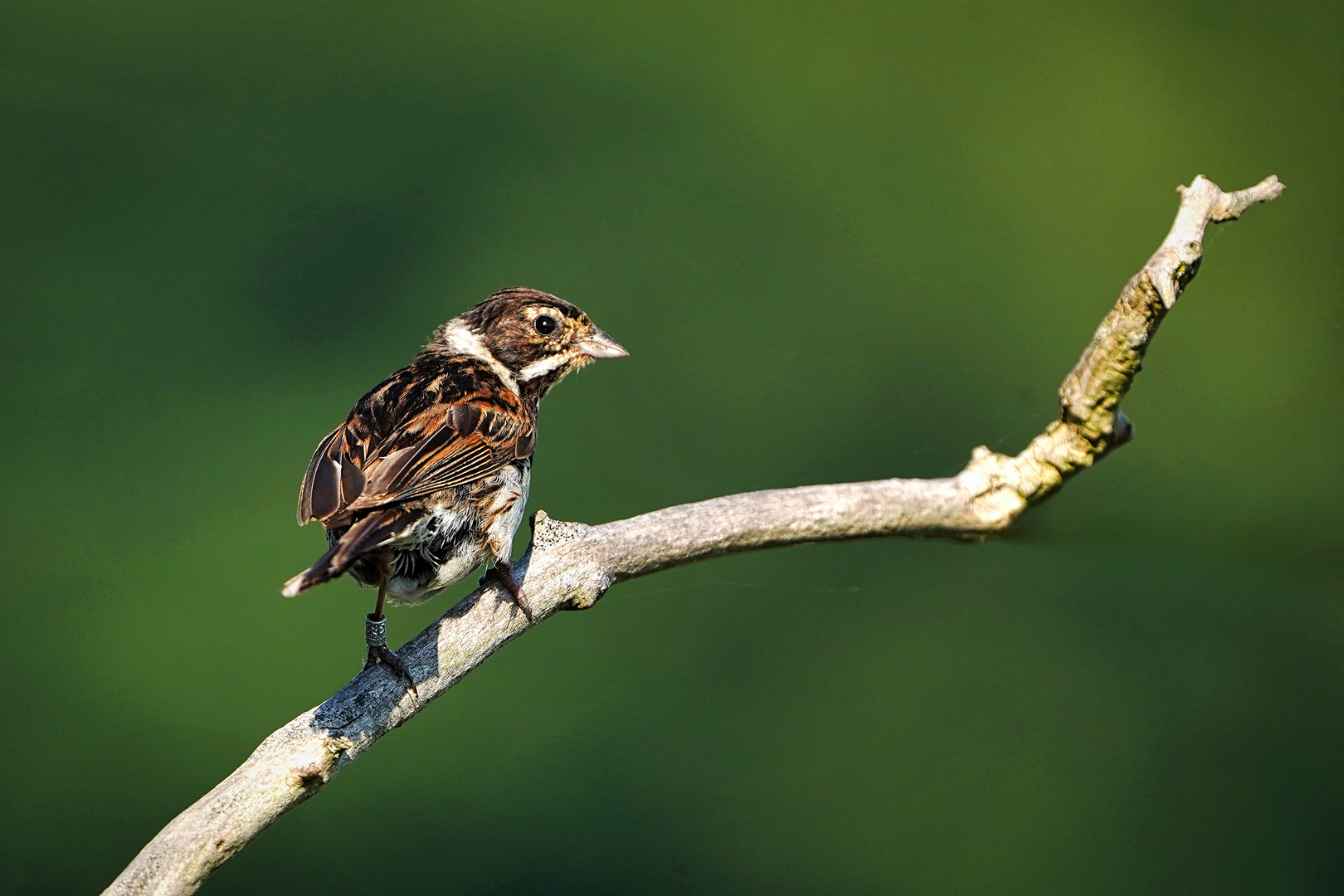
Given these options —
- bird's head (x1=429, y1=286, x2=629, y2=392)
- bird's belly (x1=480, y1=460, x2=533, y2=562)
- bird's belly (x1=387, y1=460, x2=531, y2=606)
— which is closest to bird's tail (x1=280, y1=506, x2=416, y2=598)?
bird's belly (x1=387, y1=460, x2=531, y2=606)

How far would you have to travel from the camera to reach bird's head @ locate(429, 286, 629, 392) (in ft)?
12.8

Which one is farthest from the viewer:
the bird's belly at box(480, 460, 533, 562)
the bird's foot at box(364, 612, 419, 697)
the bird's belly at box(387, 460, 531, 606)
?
the bird's belly at box(480, 460, 533, 562)

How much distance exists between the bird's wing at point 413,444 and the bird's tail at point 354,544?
0.04m

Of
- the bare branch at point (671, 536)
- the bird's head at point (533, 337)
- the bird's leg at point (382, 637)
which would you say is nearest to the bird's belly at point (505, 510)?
the bare branch at point (671, 536)

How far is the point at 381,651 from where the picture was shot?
2809 millimetres

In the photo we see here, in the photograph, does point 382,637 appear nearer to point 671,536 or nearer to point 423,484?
point 423,484

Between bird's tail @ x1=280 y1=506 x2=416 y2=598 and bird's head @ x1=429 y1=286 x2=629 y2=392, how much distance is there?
1.16 meters

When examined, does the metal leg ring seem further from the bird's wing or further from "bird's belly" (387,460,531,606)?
the bird's wing

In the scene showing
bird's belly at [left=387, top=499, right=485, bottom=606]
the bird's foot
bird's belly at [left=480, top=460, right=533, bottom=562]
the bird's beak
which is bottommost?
the bird's foot

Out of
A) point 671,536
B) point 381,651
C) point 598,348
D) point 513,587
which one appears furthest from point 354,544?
point 598,348

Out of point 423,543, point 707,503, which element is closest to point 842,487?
point 707,503

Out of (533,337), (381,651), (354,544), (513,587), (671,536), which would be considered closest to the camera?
(354,544)

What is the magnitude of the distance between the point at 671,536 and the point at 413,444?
742 mm

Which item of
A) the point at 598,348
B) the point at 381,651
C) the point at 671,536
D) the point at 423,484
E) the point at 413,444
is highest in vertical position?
the point at 598,348
